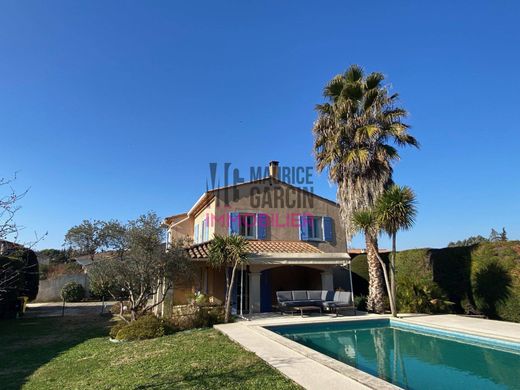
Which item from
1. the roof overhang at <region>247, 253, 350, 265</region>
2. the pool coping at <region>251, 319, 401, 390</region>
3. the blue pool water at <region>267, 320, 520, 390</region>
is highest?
the roof overhang at <region>247, 253, 350, 265</region>

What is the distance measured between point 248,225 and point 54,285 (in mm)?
27580

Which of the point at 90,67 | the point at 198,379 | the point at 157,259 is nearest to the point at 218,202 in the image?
the point at 157,259

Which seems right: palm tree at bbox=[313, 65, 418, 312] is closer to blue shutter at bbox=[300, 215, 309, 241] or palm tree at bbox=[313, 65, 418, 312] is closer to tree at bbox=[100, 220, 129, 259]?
blue shutter at bbox=[300, 215, 309, 241]

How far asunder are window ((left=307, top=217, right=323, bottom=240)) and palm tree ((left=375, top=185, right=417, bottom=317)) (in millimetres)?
8005

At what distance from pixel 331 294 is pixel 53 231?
1905 cm

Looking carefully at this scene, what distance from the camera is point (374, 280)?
2188 cm

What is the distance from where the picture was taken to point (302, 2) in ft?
53.9

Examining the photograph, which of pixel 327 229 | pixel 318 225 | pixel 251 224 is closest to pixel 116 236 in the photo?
pixel 251 224

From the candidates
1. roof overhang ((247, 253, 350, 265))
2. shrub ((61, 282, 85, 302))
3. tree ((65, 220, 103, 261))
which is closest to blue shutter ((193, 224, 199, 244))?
roof overhang ((247, 253, 350, 265))

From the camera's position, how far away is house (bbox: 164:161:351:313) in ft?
75.8

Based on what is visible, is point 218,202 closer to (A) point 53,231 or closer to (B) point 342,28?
(B) point 342,28

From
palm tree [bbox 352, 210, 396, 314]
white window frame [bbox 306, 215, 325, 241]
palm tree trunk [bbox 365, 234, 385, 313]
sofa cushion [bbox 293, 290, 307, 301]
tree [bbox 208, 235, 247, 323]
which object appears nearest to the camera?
tree [bbox 208, 235, 247, 323]

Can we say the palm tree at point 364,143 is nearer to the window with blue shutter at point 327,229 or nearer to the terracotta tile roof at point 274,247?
the terracotta tile roof at point 274,247

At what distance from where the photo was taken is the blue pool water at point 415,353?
10.4 metres
